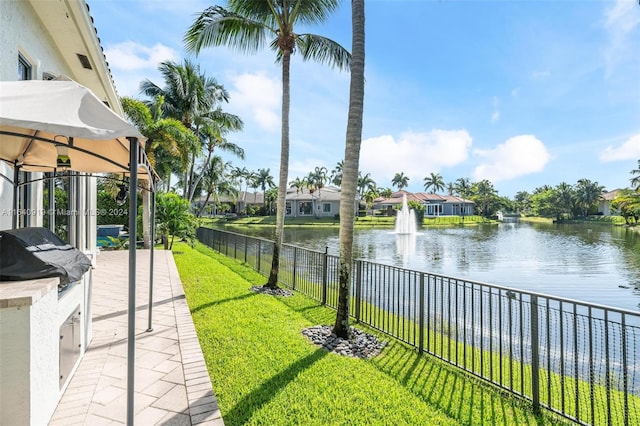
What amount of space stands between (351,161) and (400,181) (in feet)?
290

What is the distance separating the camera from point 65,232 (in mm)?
7957

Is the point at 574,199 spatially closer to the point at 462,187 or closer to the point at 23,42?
the point at 462,187

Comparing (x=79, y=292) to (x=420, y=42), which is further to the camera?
(x=420, y=42)

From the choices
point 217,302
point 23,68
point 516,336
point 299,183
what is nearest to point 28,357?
point 217,302

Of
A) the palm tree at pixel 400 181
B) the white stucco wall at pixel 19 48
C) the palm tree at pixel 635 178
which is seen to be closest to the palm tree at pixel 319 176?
the palm tree at pixel 400 181

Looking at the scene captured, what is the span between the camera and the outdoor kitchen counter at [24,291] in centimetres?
213

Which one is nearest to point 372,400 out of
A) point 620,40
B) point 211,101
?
point 620,40

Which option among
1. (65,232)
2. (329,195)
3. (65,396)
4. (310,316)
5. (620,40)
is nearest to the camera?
(65,396)

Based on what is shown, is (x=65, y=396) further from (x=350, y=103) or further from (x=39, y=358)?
(x=350, y=103)

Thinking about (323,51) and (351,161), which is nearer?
(351,161)

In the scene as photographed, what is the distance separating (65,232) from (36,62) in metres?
4.34

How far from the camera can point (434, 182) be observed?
9312 cm

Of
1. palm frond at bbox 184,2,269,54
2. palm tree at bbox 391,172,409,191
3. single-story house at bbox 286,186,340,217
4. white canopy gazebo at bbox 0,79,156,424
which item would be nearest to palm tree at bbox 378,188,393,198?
single-story house at bbox 286,186,340,217

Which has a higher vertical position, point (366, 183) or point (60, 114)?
point (366, 183)
